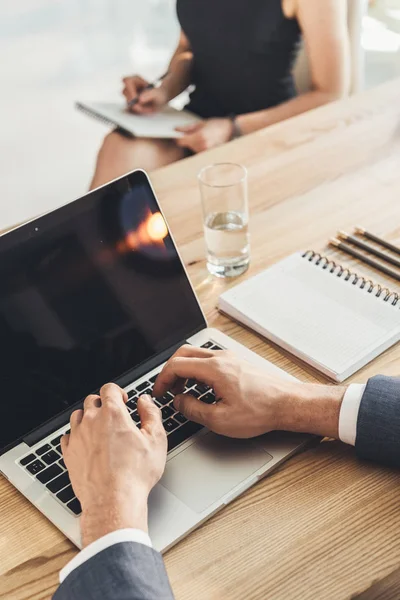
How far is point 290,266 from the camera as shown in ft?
3.92

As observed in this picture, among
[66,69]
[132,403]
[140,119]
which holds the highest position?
[132,403]

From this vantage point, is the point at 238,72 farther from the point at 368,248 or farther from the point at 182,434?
the point at 182,434

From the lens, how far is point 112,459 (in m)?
0.81

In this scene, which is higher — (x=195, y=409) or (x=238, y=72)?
Result: (x=195, y=409)

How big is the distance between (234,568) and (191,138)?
1.47 m

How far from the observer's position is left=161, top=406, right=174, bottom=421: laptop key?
934mm

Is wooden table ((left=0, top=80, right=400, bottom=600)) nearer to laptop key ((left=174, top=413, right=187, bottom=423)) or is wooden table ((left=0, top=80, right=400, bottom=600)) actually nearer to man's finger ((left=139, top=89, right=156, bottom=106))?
laptop key ((left=174, top=413, right=187, bottom=423))

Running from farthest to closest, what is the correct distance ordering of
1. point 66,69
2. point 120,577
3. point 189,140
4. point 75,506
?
point 66,69 < point 189,140 < point 75,506 < point 120,577

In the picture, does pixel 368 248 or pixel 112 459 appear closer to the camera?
pixel 112 459

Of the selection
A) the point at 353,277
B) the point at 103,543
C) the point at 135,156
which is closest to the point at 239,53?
the point at 135,156

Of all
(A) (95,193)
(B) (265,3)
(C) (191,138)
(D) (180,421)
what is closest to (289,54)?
(B) (265,3)

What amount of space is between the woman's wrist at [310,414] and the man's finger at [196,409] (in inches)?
3.4

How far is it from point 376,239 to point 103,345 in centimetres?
55

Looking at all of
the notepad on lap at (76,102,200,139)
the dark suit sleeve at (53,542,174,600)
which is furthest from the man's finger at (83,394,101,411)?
the notepad on lap at (76,102,200,139)
